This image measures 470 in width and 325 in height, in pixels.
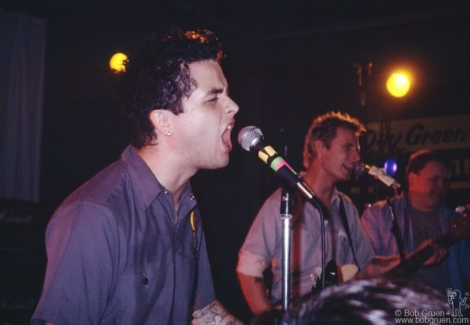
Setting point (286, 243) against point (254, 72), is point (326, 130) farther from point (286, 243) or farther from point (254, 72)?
point (254, 72)

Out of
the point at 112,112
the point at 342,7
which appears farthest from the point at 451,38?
the point at 112,112

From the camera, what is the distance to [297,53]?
967 cm

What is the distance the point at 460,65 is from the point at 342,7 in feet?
7.59

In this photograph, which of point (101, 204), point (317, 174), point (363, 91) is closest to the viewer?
point (101, 204)

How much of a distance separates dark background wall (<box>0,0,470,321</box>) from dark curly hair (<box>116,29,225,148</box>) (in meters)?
3.81

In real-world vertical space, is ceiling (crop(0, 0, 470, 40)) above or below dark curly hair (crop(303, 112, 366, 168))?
above

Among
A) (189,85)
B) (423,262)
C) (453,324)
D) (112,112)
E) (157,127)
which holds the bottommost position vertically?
(423,262)

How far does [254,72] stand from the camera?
9062 mm

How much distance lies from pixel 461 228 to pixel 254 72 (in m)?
4.71

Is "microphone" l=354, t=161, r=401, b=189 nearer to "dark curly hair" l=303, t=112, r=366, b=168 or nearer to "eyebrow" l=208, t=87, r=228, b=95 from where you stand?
"dark curly hair" l=303, t=112, r=366, b=168

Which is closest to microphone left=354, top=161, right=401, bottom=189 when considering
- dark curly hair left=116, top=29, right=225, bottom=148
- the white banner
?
dark curly hair left=116, top=29, right=225, bottom=148

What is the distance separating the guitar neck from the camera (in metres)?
4.88

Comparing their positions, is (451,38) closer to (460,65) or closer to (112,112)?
(460,65)

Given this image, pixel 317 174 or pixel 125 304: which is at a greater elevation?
pixel 317 174
